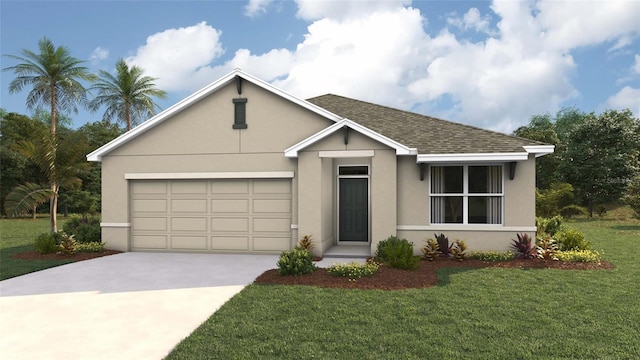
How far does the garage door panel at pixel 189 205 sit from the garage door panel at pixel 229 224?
56 cm

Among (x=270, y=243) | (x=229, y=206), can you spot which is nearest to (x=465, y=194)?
(x=270, y=243)

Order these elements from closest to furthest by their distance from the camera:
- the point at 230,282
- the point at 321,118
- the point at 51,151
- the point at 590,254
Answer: the point at 230,282, the point at 590,254, the point at 321,118, the point at 51,151

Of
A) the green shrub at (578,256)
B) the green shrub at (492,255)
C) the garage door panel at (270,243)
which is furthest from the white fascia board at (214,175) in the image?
the green shrub at (578,256)

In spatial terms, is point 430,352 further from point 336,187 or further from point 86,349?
point 336,187

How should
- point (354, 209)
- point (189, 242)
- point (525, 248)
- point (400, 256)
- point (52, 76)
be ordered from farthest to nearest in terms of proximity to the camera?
point (52, 76)
point (354, 209)
point (189, 242)
point (525, 248)
point (400, 256)

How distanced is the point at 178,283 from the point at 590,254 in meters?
10.5

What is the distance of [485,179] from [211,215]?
338 inches

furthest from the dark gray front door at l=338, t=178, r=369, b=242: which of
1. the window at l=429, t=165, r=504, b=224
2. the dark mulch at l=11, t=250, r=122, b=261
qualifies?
the dark mulch at l=11, t=250, r=122, b=261

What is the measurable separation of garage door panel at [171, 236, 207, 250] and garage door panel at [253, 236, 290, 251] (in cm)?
178

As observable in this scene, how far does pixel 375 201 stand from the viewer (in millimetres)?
11156

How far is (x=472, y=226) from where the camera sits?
1130cm

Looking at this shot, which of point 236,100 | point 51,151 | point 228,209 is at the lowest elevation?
point 228,209

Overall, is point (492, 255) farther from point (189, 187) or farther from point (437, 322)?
point (189, 187)

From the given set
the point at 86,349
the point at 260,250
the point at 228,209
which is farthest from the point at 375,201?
the point at 86,349
